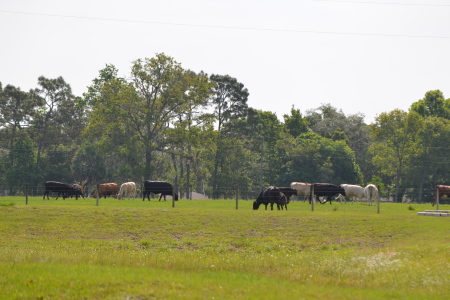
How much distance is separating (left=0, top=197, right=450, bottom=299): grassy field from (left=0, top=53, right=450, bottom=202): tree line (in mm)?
39022

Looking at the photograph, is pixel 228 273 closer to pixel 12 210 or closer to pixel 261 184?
pixel 12 210

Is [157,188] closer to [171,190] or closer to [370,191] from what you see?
[171,190]

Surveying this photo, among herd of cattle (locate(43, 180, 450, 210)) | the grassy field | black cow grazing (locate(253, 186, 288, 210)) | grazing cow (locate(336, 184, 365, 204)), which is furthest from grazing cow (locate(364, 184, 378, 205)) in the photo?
the grassy field

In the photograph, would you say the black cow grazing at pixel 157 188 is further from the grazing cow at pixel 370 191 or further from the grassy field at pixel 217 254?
the grassy field at pixel 217 254

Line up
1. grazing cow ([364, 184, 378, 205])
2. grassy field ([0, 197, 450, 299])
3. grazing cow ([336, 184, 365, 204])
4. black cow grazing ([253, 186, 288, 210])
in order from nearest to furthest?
grassy field ([0, 197, 450, 299]) → black cow grazing ([253, 186, 288, 210]) → grazing cow ([364, 184, 378, 205]) → grazing cow ([336, 184, 365, 204])

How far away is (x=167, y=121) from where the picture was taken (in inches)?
3002

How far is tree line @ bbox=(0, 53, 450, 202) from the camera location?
2958 inches

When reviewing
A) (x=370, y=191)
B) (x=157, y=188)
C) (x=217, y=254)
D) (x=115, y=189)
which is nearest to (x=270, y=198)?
(x=157, y=188)

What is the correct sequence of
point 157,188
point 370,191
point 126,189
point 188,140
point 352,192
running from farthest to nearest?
point 188,140 < point 352,192 < point 126,189 < point 370,191 < point 157,188

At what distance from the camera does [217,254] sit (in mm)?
24781

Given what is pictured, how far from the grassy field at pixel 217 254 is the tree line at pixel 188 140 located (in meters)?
39.0

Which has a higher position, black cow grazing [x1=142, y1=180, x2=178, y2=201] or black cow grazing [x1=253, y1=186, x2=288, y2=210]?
black cow grazing [x1=142, y1=180, x2=178, y2=201]

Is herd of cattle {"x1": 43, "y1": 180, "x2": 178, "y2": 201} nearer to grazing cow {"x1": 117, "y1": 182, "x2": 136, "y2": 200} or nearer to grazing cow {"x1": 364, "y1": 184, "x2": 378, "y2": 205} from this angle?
grazing cow {"x1": 117, "y1": 182, "x2": 136, "y2": 200}

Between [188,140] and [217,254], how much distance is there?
48749 millimetres
